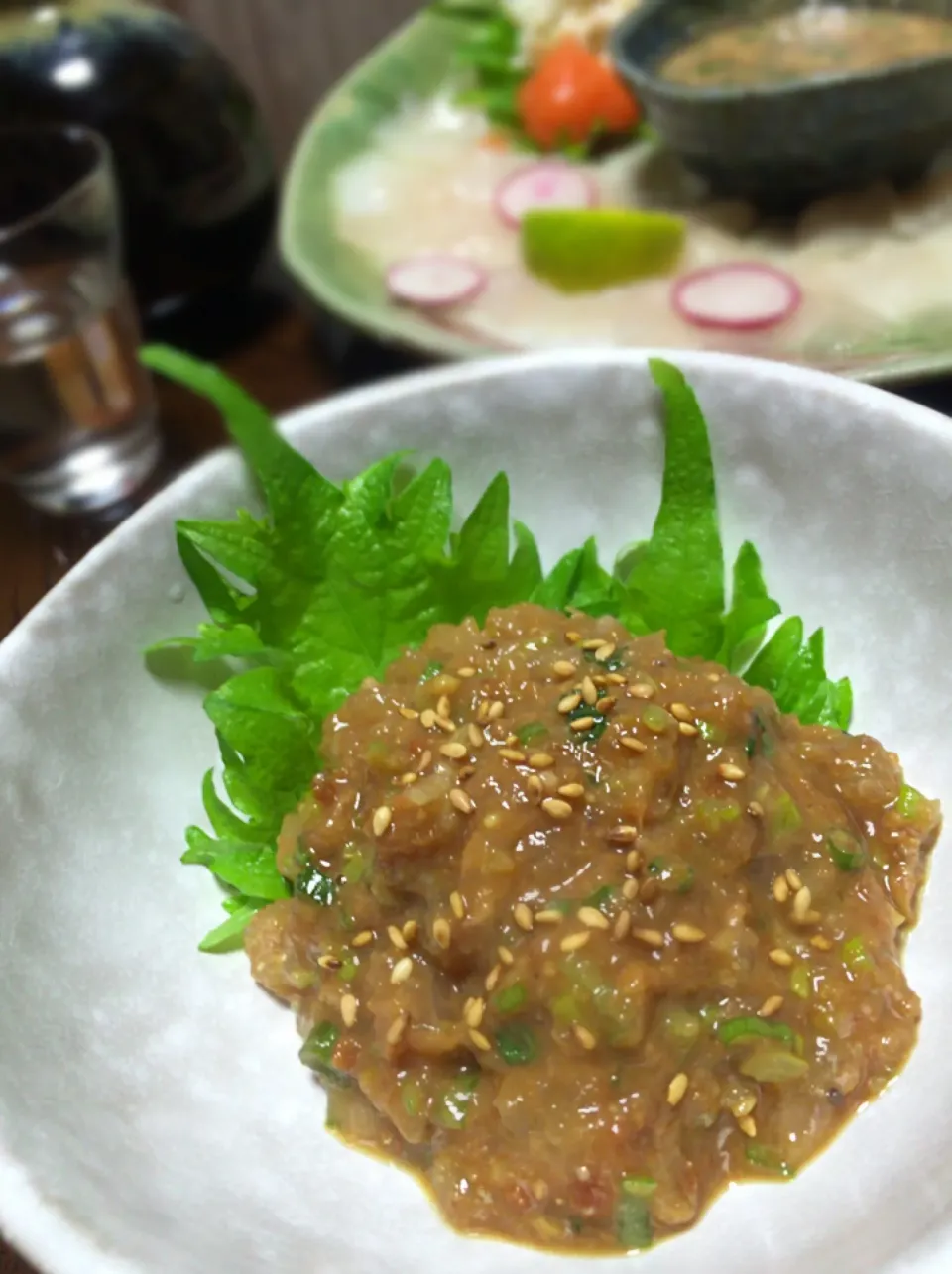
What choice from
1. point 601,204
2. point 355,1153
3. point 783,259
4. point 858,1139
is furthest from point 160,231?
point 858,1139

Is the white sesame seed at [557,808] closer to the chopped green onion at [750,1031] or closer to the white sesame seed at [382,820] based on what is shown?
the white sesame seed at [382,820]

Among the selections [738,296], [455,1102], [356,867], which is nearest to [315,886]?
[356,867]

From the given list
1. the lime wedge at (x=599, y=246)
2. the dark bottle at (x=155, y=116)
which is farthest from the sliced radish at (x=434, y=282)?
the dark bottle at (x=155, y=116)

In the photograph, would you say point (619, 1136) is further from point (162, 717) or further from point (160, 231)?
point (160, 231)

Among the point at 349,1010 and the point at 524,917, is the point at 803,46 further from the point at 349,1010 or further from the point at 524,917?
the point at 349,1010

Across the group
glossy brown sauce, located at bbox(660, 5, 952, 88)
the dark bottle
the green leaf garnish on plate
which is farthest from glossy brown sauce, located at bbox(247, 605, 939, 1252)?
glossy brown sauce, located at bbox(660, 5, 952, 88)
